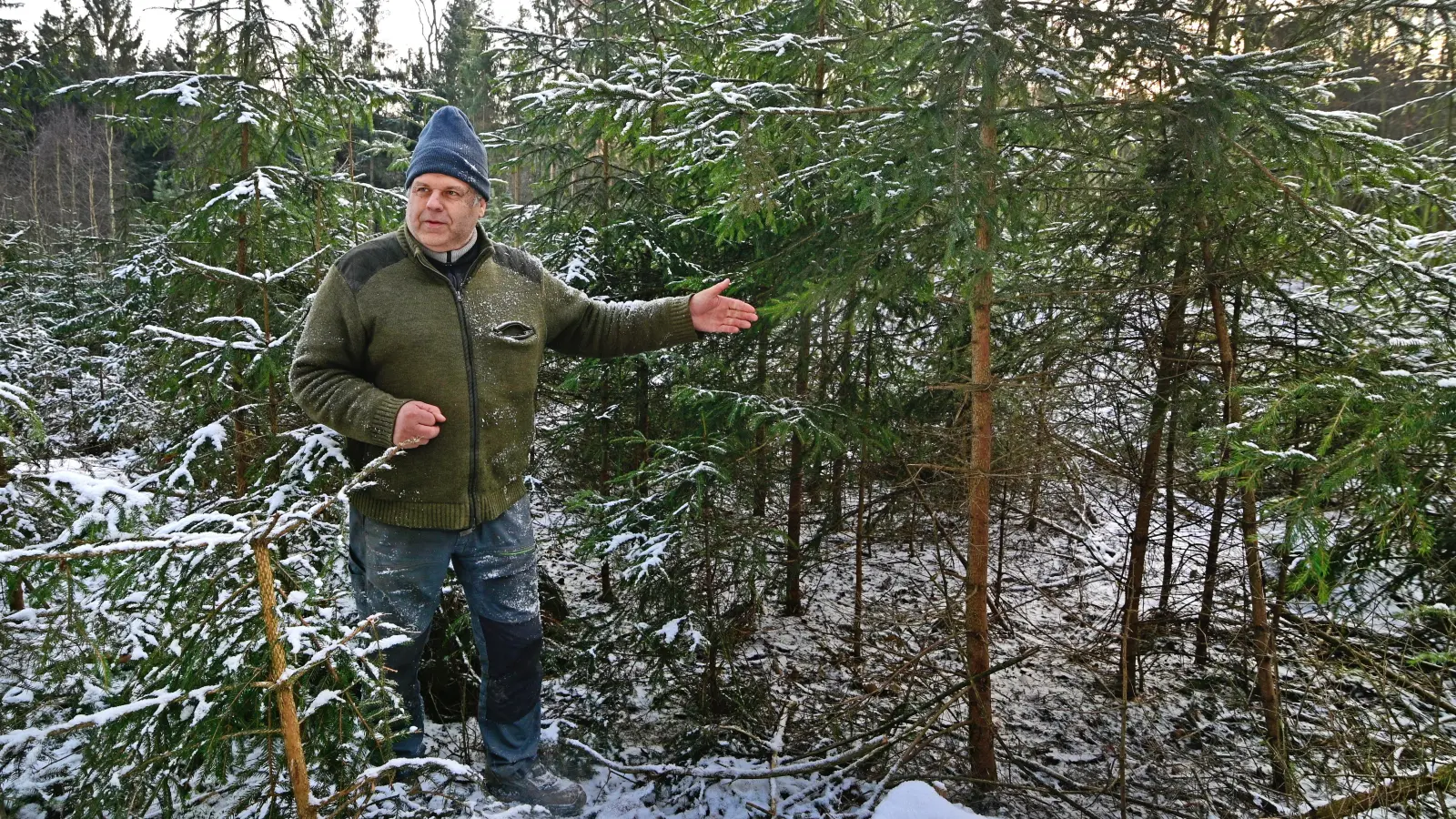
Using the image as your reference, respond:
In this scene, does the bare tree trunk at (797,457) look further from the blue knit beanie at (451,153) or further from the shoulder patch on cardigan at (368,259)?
the shoulder patch on cardigan at (368,259)

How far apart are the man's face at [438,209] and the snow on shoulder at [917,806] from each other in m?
2.94

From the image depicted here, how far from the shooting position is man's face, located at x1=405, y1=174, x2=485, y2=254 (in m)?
3.08

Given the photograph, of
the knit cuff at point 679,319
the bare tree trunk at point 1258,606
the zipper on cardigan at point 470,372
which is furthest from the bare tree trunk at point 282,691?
the bare tree trunk at point 1258,606

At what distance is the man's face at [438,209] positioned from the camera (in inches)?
121

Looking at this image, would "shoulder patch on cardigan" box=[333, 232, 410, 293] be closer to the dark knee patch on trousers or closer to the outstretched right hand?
the outstretched right hand

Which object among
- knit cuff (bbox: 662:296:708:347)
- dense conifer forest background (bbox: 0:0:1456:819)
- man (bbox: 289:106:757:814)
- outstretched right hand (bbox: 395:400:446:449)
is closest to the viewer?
dense conifer forest background (bbox: 0:0:1456:819)

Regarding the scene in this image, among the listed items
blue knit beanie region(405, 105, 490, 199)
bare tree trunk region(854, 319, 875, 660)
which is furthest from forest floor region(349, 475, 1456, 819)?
blue knit beanie region(405, 105, 490, 199)

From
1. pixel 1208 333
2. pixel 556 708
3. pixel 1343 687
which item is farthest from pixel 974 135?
pixel 1343 687

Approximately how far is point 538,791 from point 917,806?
175 cm

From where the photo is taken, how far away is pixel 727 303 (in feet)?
11.7

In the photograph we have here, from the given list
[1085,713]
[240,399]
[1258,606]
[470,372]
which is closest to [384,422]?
[470,372]

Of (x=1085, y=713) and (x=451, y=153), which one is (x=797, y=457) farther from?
(x=451, y=153)

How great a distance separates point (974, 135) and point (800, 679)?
4297mm

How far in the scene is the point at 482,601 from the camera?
342cm
